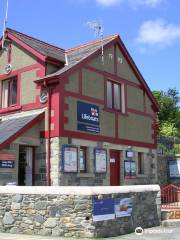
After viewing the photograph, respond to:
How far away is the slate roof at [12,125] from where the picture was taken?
15.8 meters

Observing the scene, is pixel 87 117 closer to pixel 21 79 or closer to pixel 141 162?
pixel 21 79

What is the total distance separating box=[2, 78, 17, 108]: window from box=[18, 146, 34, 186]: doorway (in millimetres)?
2620

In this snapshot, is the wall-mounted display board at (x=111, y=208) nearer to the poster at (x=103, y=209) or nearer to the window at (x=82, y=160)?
the poster at (x=103, y=209)

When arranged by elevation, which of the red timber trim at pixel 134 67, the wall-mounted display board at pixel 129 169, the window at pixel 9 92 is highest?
the red timber trim at pixel 134 67

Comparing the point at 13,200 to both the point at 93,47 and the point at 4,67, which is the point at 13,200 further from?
the point at 93,47

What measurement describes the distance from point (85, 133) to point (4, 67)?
5.04 meters

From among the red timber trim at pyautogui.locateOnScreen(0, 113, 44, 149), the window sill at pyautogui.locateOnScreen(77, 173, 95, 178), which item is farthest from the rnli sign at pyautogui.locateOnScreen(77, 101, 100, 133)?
the window sill at pyautogui.locateOnScreen(77, 173, 95, 178)

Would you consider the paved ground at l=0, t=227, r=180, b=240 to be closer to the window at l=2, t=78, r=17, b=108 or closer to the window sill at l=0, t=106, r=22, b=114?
the window sill at l=0, t=106, r=22, b=114

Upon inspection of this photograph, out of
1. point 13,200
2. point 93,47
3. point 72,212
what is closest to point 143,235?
point 72,212

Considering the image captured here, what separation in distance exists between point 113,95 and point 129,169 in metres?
3.60

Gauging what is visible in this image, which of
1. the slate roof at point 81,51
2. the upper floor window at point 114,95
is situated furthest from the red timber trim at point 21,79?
the upper floor window at point 114,95

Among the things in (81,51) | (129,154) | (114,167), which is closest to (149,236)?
(114,167)

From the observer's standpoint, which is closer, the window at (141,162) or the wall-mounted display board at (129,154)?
the wall-mounted display board at (129,154)

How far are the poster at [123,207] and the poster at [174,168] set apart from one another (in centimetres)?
979
